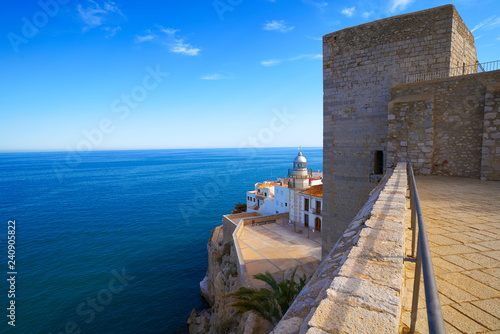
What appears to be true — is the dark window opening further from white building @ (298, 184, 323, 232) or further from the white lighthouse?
the white lighthouse

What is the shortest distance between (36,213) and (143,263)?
86.2 feet

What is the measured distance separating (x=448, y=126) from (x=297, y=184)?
2001 centimetres

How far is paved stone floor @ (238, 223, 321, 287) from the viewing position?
45.5 feet

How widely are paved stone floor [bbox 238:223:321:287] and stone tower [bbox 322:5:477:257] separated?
426 centimetres

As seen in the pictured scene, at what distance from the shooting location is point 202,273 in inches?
926

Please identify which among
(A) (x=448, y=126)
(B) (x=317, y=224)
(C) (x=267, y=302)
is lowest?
(B) (x=317, y=224)

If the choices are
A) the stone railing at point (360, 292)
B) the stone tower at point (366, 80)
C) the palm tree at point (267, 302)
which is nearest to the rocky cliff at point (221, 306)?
the palm tree at point (267, 302)

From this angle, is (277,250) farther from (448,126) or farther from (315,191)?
(448,126)

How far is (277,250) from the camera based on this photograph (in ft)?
54.7

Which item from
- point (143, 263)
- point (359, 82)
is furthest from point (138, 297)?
point (359, 82)

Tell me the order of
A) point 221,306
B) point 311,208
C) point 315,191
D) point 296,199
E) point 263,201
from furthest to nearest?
point 263,201 < point 296,199 < point 315,191 < point 311,208 < point 221,306

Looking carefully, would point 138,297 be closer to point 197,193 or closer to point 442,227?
point 442,227

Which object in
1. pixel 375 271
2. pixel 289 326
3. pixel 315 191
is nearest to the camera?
pixel 289 326

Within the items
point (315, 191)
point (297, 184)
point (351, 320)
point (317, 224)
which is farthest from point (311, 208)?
point (351, 320)
